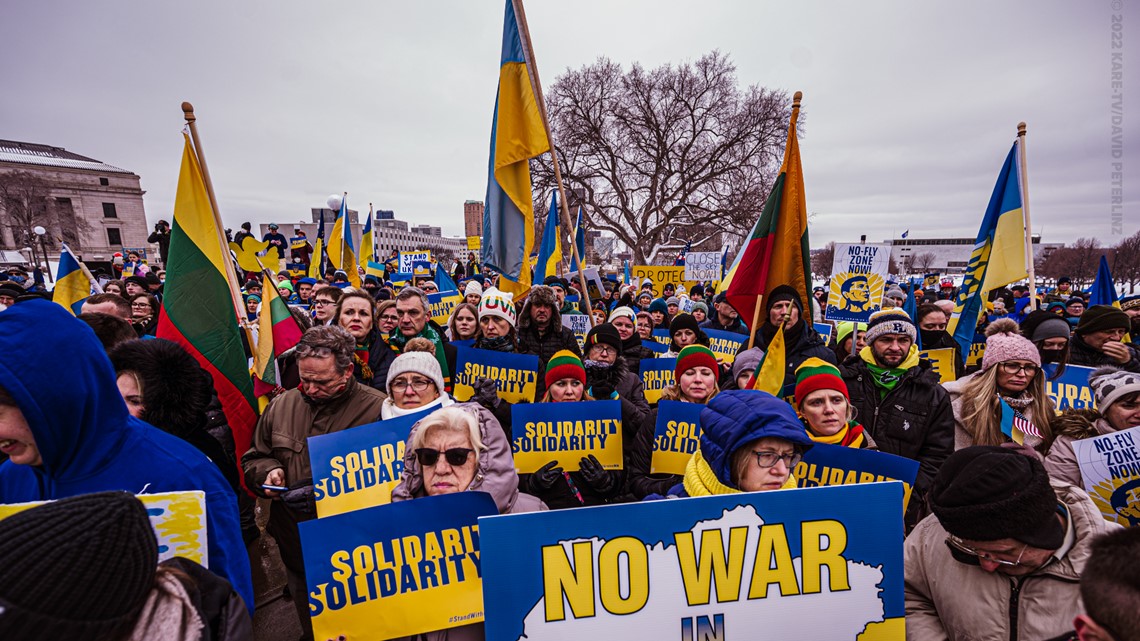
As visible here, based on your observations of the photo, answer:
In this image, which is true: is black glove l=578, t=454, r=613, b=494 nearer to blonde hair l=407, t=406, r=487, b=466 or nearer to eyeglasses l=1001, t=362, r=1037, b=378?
blonde hair l=407, t=406, r=487, b=466

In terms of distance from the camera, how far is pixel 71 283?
5879 millimetres

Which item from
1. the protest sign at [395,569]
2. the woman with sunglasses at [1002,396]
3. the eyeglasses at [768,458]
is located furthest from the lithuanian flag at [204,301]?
the woman with sunglasses at [1002,396]

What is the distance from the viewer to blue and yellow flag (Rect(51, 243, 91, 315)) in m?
5.71

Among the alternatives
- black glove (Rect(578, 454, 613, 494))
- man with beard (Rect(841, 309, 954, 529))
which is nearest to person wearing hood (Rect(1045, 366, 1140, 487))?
man with beard (Rect(841, 309, 954, 529))

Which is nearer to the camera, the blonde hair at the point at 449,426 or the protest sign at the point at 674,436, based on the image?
the blonde hair at the point at 449,426

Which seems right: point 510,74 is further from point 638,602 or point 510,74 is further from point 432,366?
point 638,602

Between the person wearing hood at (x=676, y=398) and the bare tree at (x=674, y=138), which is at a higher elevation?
the bare tree at (x=674, y=138)

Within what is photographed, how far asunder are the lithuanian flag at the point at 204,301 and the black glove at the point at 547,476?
1.96 meters

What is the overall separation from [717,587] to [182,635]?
1.47 metres

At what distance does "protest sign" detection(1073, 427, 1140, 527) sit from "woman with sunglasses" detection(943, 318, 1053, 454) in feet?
1.80

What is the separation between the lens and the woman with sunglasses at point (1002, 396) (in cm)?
291

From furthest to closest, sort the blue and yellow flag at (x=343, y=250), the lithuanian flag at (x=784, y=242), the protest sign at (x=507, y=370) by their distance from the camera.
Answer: the blue and yellow flag at (x=343, y=250) < the protest sign at (x=507, y=370) < the lithuanian flag at (x=784, y=242)

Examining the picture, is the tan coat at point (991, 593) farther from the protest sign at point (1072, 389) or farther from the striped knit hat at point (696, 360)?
the protest sign at point (1072, 389)

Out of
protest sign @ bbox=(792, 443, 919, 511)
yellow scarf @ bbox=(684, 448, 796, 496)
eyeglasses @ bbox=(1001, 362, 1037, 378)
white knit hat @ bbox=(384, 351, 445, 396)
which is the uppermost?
white knit hat @ bbox=(384, 351, 445, 396)
